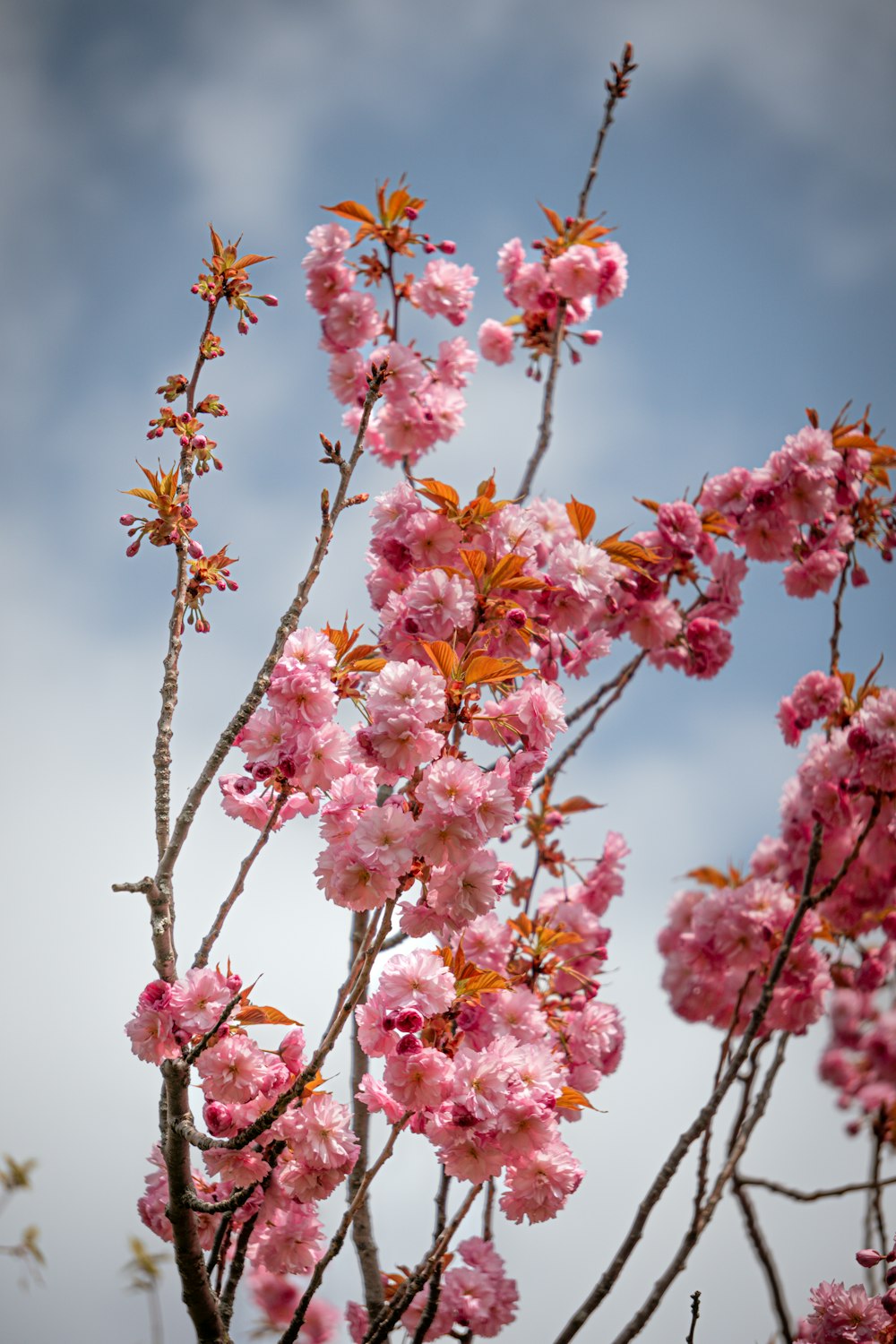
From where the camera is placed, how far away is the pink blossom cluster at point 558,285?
384 cm

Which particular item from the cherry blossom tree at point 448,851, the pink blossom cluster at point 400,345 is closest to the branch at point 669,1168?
the cherry blossom tree at point 448,851

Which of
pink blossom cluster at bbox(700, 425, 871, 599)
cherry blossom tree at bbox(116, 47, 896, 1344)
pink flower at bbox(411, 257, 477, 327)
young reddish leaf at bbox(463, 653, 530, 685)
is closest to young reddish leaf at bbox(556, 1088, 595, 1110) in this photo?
cherry blossom tree at bbox(116, 47, 896, 1344)

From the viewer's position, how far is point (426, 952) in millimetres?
1805

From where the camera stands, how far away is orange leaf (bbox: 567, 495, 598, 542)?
248cm

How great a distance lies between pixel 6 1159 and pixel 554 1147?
2.98 m

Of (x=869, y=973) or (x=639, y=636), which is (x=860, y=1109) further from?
(x=639, y=636)

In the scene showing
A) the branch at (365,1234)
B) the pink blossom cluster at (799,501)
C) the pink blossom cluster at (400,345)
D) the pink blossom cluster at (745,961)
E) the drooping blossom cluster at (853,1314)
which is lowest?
the drooping blossom cluster at (853,1314)

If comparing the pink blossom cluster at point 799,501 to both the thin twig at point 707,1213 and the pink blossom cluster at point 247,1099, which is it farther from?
the pink blossom cluster at point 247,1099

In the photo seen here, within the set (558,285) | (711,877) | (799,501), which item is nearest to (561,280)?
(558,285)

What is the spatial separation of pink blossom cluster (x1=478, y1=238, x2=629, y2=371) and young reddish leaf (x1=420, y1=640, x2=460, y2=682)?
250 cm

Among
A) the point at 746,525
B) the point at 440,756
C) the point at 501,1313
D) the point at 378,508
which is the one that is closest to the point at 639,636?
the point at 746,525

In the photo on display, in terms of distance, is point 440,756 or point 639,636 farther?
point 639,636

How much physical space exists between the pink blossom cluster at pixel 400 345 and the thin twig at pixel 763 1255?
274 centimetres

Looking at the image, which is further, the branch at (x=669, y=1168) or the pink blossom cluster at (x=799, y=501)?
the pink blossom cluster at (x=799, y=501)
